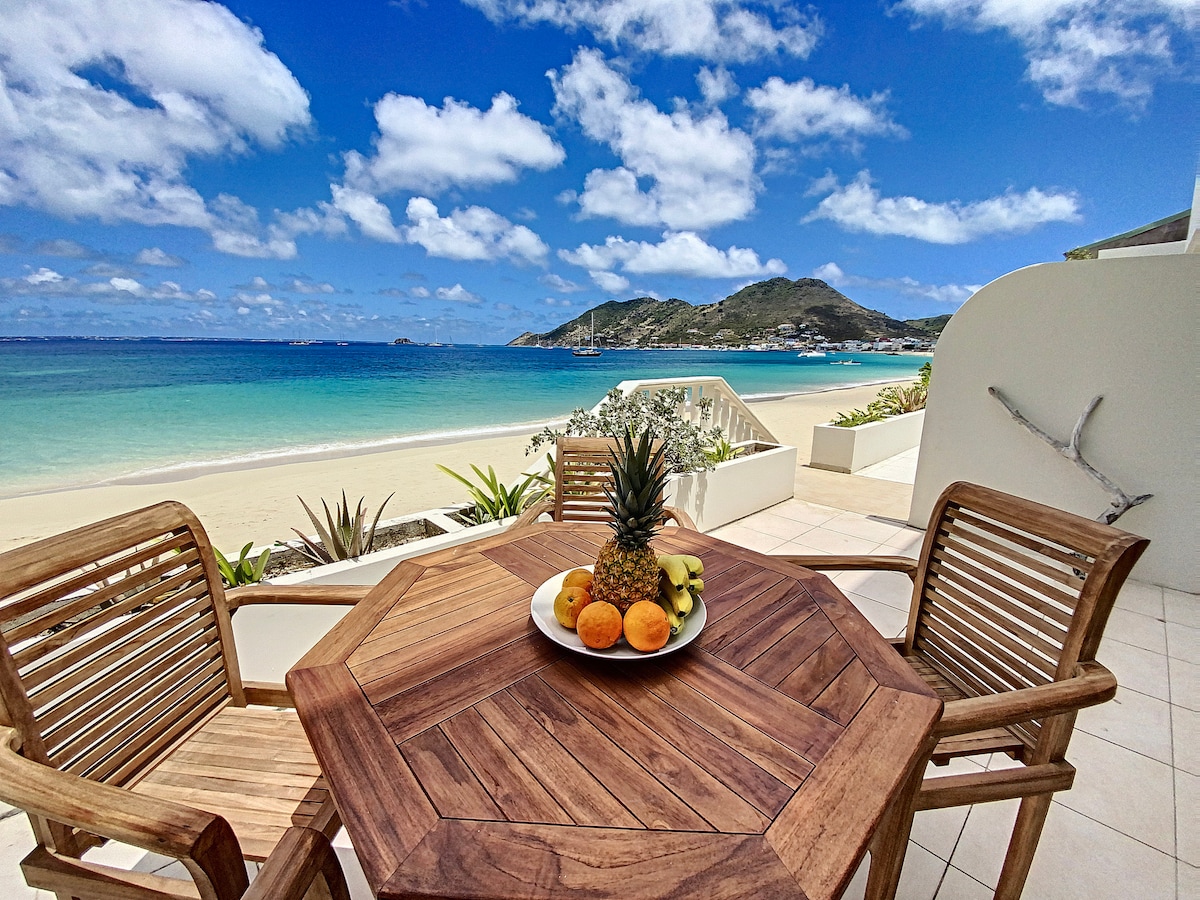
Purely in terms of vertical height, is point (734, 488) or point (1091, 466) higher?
point (1091, 466)

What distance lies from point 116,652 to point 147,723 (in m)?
0.20

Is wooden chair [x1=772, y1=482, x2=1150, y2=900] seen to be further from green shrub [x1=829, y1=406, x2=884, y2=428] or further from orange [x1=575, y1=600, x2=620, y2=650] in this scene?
green shrub [x1=829, y1=406, x2=884, y2=428]

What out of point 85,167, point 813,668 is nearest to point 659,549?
point 813,668

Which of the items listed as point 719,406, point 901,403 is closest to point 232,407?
point 719,406

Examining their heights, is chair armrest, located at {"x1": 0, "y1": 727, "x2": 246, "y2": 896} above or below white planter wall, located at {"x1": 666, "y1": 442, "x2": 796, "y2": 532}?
above

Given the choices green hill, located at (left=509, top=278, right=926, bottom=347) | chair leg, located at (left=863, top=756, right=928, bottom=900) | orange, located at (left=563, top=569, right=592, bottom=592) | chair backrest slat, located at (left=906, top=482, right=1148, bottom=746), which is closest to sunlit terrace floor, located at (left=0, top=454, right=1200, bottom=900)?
chair leg, located at (left=863, top=756, right=928, bottom=900)

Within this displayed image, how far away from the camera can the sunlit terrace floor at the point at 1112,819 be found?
4.44ft

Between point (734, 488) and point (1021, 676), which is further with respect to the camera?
point (734, 488)

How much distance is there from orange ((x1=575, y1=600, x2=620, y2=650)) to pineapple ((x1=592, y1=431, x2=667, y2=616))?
0.04 metres

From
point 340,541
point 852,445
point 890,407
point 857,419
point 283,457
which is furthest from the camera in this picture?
point 283,457

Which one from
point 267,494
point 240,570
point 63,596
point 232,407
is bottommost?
point 267,494

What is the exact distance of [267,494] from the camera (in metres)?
5.77

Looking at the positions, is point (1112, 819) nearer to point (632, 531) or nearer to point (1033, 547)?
point (1033, 547)

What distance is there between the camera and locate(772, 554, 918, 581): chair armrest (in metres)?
1.60
